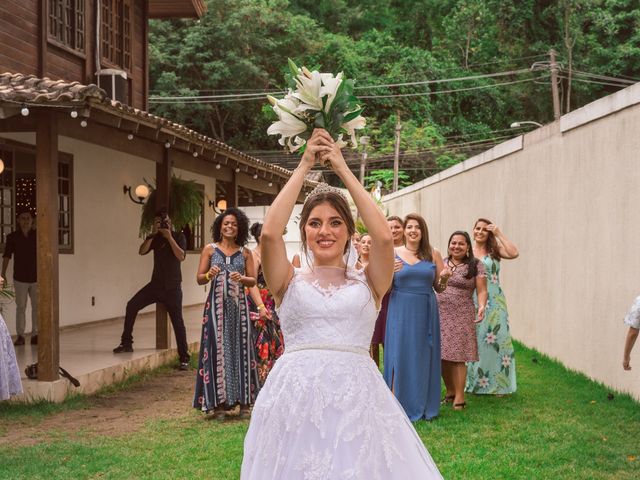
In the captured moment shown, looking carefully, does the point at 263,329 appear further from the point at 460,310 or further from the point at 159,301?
the point at 159,301

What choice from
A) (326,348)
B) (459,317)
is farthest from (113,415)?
(326,348)

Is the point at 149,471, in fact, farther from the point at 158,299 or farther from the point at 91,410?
the point at 158,299

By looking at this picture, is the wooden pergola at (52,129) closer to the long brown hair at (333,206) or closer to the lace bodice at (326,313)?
the long brown hair at (333,206)

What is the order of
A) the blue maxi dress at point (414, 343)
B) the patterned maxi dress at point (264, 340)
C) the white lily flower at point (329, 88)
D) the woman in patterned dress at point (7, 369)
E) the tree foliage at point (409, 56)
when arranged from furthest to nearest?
1. the tree foliage at point (409, 56)
2. the patterned maxi dress at point (264, 340)
3. the blue maxi dress at point (414, 343)
4. the woman in patterned dress at point (7, 369)
5. the white lily flower at point (329, 88)

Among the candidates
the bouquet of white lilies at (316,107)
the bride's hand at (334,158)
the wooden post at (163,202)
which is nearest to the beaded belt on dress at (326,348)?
the bride's hand at (334,158)

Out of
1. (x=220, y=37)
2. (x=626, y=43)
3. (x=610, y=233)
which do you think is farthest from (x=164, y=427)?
(x=626, y=43)

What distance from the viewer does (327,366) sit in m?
3.61

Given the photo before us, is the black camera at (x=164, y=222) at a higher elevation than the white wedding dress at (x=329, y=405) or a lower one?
higher

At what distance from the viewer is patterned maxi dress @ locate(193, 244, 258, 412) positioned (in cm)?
855

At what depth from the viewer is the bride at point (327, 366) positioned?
346cm

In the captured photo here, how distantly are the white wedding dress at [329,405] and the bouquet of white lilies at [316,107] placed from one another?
59cm

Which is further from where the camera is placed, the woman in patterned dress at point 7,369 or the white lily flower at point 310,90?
the woman in patterned dress at point 7,369

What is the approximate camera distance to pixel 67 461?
693cm

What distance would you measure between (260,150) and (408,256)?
36222 millimetres
